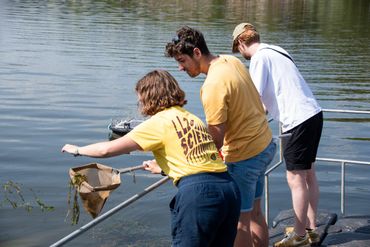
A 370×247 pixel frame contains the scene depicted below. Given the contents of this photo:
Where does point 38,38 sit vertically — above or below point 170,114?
below

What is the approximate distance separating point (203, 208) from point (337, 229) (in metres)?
2.80

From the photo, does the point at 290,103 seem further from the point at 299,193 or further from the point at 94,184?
the point at 94,184

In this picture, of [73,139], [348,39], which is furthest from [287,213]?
[348,39]

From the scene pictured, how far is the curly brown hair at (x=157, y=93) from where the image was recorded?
3805 millimetres

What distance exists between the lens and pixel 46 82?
82.5 ft

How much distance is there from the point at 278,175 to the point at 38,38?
86.8 feet

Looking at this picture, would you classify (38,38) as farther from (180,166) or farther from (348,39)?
(180,166)

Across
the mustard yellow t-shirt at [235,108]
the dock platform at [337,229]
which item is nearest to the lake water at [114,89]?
the dock platform at [337,229]

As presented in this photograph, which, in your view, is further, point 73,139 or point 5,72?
point 5,72

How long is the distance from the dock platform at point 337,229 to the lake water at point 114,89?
423cm

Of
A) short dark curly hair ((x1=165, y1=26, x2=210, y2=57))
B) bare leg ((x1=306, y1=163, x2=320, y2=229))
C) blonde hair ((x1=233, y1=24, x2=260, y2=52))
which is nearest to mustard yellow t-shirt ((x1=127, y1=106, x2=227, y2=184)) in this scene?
short dark curly hair ((x1=165, y1=26, x2=210, y2=57))

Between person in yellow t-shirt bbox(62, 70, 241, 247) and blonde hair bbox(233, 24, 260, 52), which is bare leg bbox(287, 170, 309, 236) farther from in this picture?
person in yellow t-shirt bbox(62, 70, 241, 247)

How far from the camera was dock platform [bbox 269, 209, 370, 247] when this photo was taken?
5.71m

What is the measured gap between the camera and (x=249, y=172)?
14.7 feet
